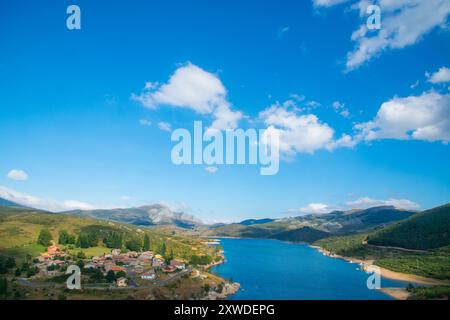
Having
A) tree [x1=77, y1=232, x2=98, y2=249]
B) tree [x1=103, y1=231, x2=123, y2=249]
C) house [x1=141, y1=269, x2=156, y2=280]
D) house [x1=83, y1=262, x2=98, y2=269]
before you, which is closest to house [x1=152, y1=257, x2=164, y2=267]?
house [x1=141, y1=269, x2=156, y2=280]

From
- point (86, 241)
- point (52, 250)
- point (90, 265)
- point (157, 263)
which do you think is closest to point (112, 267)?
point (90, 265)

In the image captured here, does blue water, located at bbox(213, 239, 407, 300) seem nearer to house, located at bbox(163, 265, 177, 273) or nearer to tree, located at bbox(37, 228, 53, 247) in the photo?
house, located at bbox(163, 265, 177, 273)

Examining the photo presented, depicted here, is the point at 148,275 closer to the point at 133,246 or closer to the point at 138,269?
the point at 138,269

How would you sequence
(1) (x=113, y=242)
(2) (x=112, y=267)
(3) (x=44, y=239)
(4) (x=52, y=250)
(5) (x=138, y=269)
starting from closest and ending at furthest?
1. (2) (x=112, y=267)
2. (5) (x=138, y=269)
3. (4) (x=52, y=250)
4. (3) (x=44, y=239)
5. (1) (x=113, y=242)

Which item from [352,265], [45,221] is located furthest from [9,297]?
[352,265]

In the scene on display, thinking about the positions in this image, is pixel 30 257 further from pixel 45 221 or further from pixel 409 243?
pixel 409 243

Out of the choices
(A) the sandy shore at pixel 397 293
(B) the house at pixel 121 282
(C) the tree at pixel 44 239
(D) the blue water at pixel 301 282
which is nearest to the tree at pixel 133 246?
(C) the tree at pixel 44 239

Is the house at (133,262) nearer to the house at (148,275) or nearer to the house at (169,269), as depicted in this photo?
the house at (169,269)
